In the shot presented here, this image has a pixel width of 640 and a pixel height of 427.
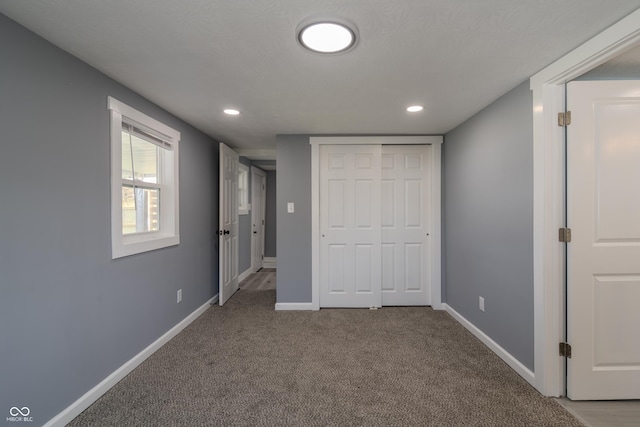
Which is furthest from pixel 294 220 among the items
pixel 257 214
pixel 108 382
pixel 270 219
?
pixel 270 219

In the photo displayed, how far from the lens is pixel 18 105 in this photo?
4.49 feet

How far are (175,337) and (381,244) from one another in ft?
8.25

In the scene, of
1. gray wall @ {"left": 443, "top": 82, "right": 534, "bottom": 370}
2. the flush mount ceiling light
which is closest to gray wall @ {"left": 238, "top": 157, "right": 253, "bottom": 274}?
gray wall @ {"left": 443, "top": 82, "right": 534, "bottom": 370}

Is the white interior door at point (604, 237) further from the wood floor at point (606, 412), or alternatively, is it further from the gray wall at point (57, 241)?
the gray wall at point (57, 241)

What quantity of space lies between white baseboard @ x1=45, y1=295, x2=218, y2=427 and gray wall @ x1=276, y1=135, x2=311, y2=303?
4.08 feet

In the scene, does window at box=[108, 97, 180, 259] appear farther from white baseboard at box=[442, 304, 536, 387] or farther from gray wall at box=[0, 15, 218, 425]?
white baseboard at box=[442, 304, 536, 387]

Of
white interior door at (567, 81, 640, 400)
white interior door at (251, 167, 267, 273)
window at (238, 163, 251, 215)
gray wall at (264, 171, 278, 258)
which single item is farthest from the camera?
gray wall at (264, 171, 278, 258)

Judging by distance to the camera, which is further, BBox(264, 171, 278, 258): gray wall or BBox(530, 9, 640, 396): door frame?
BBox(264, 171, 278, 258): gray wall

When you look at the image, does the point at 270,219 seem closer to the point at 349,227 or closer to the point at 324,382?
the point at 349,227

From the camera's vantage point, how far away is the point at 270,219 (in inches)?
248

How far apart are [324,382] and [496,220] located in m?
1.94

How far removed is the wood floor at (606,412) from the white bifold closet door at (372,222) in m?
1.87

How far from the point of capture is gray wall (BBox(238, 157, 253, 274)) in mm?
4867

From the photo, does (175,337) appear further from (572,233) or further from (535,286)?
(572,233)
